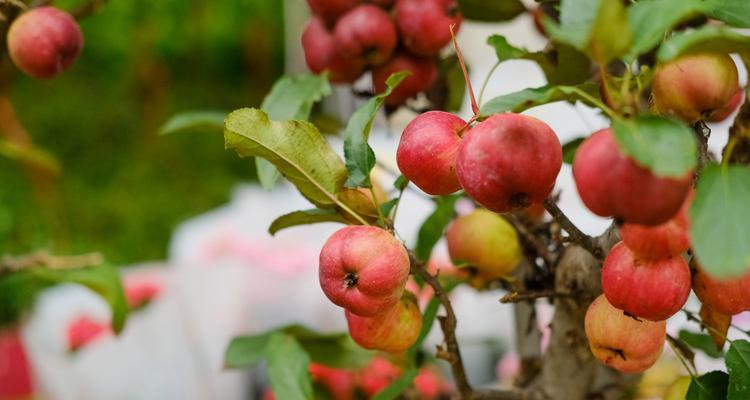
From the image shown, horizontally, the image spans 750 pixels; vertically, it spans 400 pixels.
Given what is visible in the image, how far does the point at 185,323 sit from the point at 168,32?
76cm

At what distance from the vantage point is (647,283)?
345mm

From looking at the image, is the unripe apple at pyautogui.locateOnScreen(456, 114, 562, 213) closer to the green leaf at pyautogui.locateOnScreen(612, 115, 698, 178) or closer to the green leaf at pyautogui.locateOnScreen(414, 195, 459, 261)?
the green leaf at pyautogui.locateOnScreen(612, 115, 698, 178)

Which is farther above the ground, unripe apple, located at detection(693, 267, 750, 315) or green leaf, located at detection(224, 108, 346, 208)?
green leaf, located at detection(224, 108, 346, 208)

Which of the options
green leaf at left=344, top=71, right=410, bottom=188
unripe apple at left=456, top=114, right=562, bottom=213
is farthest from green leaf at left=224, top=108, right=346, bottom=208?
unripe apple at left=456, top=114, right=562, bottom=213

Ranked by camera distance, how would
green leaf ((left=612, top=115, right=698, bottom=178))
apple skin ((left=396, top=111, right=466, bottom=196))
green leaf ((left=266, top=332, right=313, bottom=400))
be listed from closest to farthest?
green leaf ((left=612, top=115, right=698, bottom=178)) → apple skin ((left=396, top=111, right=466, bottom=196)) → green leaf ((left=266, top=332, right=313, bottom=400))

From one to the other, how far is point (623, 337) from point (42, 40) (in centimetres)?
Answer: 38

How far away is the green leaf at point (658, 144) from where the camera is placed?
27 cm

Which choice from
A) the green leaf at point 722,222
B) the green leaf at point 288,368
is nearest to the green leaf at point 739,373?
the green leaf at point 722,222

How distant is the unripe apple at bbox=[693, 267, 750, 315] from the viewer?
1.24ft

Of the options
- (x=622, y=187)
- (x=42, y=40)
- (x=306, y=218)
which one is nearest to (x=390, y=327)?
(x=306, y=218)

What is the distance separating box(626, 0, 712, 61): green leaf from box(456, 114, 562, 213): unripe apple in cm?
Result: 5

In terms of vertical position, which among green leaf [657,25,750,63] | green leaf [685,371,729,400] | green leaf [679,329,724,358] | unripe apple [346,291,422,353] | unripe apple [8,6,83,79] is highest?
unripe apple [8,6,83,79]

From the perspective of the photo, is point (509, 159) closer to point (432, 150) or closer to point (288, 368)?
point (432, 150)

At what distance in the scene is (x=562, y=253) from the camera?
531mm
